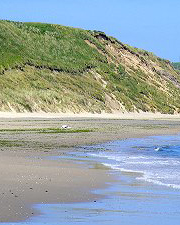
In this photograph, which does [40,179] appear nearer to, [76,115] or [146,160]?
[146,160]

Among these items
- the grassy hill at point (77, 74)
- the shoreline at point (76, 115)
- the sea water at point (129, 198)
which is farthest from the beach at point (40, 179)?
the grassy hill at point (77, 74)

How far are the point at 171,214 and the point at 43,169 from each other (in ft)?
23.4

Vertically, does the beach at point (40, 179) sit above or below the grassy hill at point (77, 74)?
below

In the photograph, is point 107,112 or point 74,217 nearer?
point 74,217

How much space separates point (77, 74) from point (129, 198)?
3075 inches

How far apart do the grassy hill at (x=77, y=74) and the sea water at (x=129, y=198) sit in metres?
43.7

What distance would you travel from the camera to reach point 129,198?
1305cm

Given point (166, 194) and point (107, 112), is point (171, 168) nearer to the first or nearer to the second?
point (166, 194)

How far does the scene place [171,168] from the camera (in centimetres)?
1945

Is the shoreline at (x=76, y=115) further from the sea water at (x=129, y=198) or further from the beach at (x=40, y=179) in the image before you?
the sea water at (x=129, y=198)

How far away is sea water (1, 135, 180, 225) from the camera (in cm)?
1085

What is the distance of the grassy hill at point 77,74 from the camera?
74250 millimetres

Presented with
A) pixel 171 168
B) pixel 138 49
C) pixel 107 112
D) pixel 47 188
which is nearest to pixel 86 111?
pixel 107 112

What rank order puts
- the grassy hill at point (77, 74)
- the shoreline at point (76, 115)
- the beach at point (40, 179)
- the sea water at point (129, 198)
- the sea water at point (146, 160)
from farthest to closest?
1. the grassy hill at point (77, 74)
2. the shoreline at point (76, 115)
3. the sea water at point (146, 160)
4. the beach at point (40, 179)
5. the sea water at point (129, 198)
